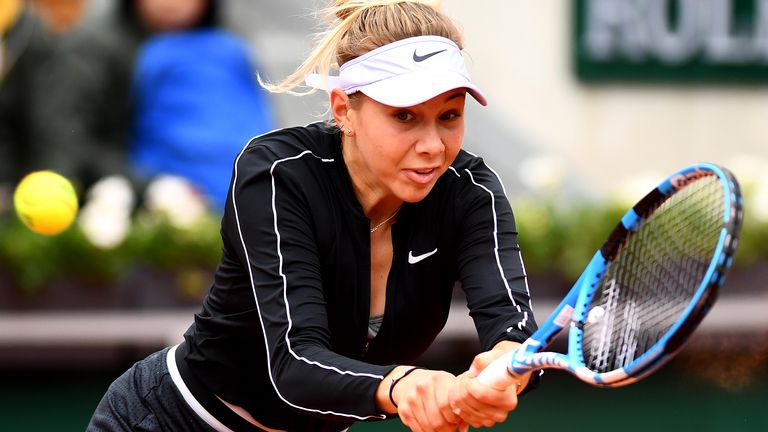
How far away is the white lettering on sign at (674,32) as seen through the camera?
7.84 meters

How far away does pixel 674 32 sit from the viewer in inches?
315

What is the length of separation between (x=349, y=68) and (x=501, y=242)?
19.3 inches

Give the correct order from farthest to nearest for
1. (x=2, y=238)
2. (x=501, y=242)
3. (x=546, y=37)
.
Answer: (x=546, y=37), (x=2, y=238), (x=501, y=242)

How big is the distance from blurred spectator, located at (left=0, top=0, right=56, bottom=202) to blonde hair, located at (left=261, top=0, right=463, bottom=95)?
11.4 ft

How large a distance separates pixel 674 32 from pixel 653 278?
536 centimetres

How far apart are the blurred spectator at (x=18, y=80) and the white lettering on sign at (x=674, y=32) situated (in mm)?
3136

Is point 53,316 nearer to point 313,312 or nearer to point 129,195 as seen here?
point 129,195

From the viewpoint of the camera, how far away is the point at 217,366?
3088 millimetres

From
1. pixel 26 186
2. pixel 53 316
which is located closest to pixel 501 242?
pixel 26 186

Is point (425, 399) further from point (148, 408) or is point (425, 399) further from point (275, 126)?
point (275, 126)

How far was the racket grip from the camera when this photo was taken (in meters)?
2.59

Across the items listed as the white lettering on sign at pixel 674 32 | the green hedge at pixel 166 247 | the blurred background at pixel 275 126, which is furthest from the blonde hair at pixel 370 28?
the white lettering on sign at pixel 674 32

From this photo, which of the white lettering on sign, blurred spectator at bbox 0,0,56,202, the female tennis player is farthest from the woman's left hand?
the white lettering on sign

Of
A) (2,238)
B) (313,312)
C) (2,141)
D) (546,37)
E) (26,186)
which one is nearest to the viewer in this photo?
(313,312)
